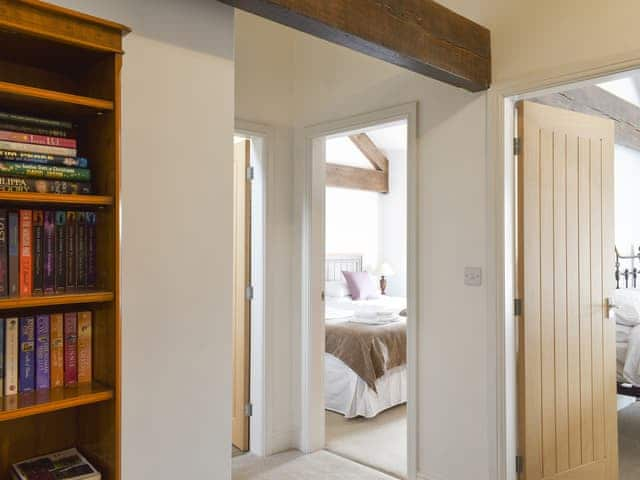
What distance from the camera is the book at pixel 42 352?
1484 mm

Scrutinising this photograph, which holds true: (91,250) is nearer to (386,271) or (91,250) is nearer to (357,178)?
(357,178)

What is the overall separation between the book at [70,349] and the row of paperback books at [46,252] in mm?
98

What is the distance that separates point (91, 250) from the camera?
159cm

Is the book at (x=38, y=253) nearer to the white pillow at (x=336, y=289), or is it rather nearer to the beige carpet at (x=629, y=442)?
the beige carpet at (x=629, y=442)

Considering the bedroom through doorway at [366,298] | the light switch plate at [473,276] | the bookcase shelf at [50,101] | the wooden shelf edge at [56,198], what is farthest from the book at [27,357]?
the bedroom through doorway at [366,298]

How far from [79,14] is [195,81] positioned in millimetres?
441

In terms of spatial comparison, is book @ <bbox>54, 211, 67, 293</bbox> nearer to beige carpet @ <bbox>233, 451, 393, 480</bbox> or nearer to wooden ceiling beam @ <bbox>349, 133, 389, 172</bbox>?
beige carpet @ <bbox>233, 451, 393, 480</bbox>

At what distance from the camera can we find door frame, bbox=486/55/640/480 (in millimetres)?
2535

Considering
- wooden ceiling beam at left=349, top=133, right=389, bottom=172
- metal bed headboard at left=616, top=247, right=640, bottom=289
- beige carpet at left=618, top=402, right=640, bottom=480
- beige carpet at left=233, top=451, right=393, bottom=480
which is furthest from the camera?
wooden ceiling beam at left=349, top=133, right=389, bottom=172

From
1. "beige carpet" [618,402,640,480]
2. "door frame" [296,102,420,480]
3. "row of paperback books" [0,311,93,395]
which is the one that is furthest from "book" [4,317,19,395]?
"beige carpet" [618,402,640,480]

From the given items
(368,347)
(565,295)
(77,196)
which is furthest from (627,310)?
(77,196)

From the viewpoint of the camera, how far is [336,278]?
23.9 feet

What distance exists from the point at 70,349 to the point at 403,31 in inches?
67.7

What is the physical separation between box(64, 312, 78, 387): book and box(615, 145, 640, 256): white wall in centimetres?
571
